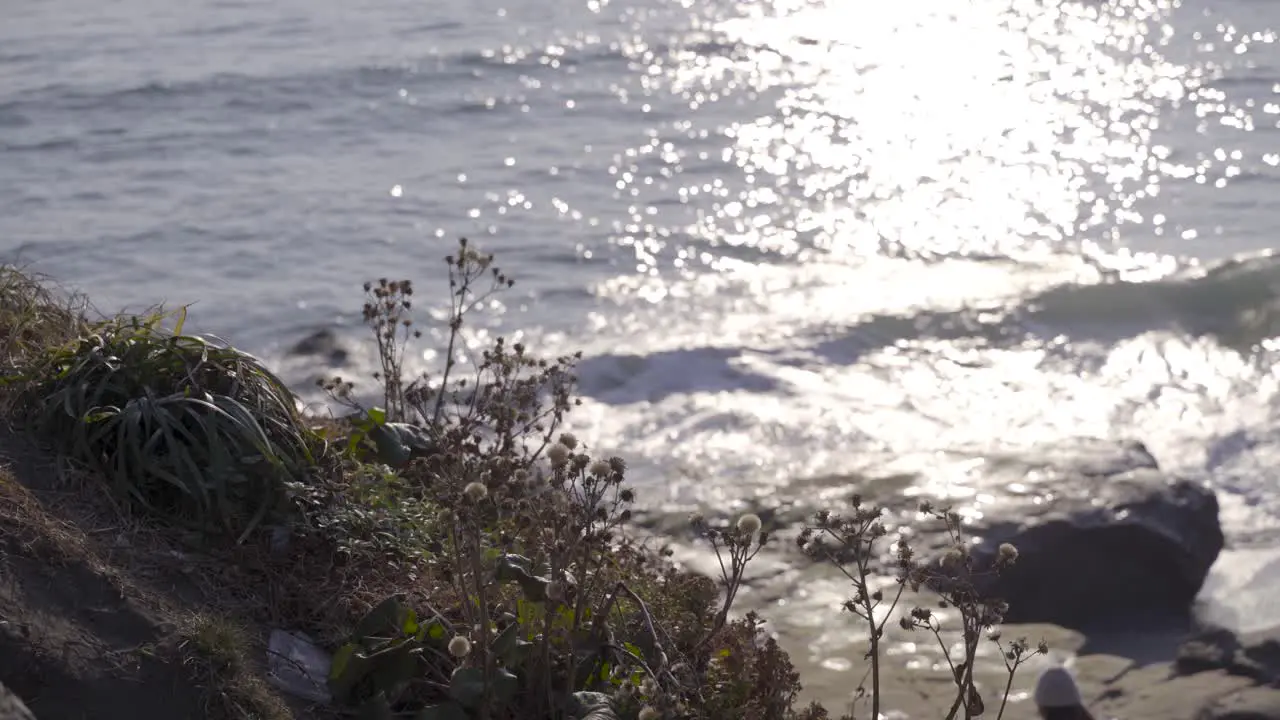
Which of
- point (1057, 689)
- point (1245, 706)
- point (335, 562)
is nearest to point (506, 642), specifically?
point (335, 562)

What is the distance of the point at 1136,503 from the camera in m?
6.72

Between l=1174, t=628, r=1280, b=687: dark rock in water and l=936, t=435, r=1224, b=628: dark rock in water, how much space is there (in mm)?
676

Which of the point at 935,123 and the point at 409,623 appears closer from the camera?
the point at 409,623

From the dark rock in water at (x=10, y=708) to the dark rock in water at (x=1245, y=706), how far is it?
4179 millimetres

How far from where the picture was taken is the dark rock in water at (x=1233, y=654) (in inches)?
206

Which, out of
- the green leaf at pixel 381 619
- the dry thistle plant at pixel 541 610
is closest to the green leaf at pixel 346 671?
the dry thistle plant at pixel 541 610

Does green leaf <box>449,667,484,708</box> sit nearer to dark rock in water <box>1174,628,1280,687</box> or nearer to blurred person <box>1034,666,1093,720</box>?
blurred person <box>1034,666,1093,720</box>

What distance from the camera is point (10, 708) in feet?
9.02

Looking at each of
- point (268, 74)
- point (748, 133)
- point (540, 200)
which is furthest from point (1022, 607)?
point (268, 74)

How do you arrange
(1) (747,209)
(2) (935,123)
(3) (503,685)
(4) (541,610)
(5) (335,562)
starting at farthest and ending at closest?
(2) (935,123) → (1) (747,209) → (5) (335,562) → (4) (541,610) → (3) (503,685)

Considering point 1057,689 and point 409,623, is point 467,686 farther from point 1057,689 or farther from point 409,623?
point 1057,689

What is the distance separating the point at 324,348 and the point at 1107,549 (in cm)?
622

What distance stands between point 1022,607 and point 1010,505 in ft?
2.78

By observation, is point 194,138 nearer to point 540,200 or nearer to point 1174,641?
point 540,200
